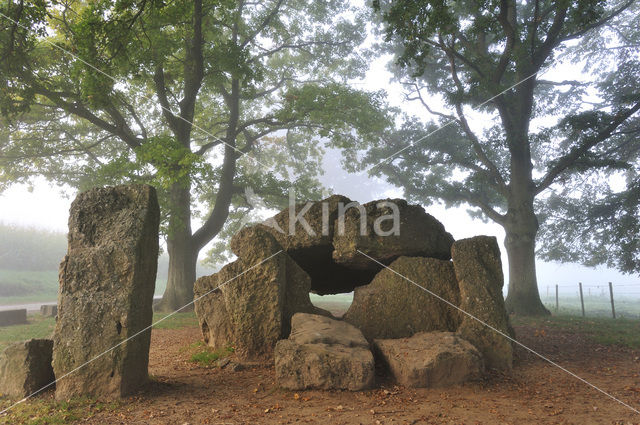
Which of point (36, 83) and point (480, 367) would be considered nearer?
point (480, 367)

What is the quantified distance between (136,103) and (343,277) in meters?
14.9

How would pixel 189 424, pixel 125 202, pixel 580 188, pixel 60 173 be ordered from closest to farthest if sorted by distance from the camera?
1. pixel 189 424
2. pixel 125 202
3. pixel 60 173
4. pixel 580 188

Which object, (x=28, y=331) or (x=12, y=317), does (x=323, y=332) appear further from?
(x=12, y=317)

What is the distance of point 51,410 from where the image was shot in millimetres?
5094

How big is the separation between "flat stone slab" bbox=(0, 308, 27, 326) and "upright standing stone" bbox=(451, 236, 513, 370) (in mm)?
13853

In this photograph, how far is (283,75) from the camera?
22375 mm

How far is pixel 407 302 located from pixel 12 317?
13.1m

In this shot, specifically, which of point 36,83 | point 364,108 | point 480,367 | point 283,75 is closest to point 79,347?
point 480,367

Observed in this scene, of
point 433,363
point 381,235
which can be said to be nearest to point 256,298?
point 381,235

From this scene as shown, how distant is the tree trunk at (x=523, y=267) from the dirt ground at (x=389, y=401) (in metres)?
7.02

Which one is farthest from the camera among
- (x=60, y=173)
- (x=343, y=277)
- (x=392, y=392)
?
(x=60, y=173)

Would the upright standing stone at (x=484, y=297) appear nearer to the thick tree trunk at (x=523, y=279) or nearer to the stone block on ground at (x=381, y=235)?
the stone block on ground at (x=381, y=235)

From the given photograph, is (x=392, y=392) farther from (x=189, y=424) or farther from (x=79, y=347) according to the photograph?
(x=79, y=347)

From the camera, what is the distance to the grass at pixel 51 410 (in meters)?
4.79
